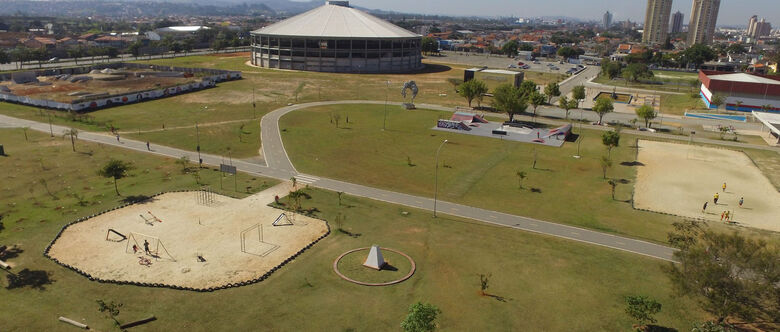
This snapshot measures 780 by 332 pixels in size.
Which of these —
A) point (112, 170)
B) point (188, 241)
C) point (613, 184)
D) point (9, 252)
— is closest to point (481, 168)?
point (613, 184)

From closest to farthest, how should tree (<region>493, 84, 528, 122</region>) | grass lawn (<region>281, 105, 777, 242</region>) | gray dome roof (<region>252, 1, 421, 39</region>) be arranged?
grass lawn (<region>281, 105, 777, 242</region>)
tree (<region>493, 84, 528, 122</region>)
gray dome roof (<region>252, 1, 421, 39</region>)

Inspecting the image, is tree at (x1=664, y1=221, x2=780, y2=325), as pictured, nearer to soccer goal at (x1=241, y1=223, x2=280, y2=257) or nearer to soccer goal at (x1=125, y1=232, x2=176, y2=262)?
soccer goal at (x1=241, y1=223, x2=280, y2=257)

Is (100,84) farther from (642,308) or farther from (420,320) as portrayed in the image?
(642,308)

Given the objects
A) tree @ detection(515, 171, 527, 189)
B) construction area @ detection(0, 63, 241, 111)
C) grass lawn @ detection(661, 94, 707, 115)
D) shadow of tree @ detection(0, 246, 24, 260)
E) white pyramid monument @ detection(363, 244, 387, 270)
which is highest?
grass lawn @ detection(661, 94, 707, 115)

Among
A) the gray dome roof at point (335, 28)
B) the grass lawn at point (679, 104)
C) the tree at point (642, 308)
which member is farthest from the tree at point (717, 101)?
the tree at point (642, 308)

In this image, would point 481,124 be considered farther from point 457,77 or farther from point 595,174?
point 457,77

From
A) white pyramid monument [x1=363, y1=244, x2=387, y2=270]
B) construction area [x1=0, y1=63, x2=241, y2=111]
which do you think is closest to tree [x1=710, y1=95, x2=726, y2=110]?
white pyramid monument [x1=363, y1=244, x2=387, y2=270]

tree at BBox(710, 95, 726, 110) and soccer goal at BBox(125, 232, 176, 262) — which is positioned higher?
tree at BBox(710, 95, 726, 110)
